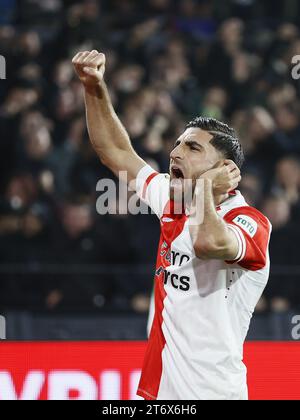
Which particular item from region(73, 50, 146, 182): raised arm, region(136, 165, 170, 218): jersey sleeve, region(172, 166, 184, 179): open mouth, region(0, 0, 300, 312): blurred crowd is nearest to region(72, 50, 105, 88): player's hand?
region(73, 50, 146, 182): raised arm

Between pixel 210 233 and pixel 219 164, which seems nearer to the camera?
pixel 210 233

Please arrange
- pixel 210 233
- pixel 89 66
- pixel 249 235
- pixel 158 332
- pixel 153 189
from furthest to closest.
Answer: pixel 153 189 < pixel 89 66 < pixel 158 332 < pixel 249 235 < pixel 210 233

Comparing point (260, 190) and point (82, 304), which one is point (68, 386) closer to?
point (82, 304)

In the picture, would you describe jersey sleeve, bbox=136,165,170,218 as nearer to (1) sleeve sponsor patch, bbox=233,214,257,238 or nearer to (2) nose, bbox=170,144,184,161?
(2) nose, bbox=170,144,184,161

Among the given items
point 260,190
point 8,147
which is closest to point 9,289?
point 8,147

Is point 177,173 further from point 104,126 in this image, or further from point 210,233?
point 104,126

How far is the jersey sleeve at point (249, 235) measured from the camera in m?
2.80

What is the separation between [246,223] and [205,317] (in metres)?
0.35

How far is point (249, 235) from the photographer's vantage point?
283cm

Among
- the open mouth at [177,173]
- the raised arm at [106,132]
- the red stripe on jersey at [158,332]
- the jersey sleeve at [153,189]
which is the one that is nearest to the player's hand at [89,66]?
the raised arm at [106,132]

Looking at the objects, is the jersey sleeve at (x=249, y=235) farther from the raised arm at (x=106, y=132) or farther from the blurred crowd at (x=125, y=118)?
the blurred crowd at (x=125, y=118)

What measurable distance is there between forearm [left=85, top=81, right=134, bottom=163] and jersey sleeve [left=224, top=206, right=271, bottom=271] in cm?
69

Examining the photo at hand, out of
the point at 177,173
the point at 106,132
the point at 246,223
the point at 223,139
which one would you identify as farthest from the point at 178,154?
the point at 106,132

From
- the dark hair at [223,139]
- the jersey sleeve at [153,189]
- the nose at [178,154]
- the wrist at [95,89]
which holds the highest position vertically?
the wrist at [95,89]
